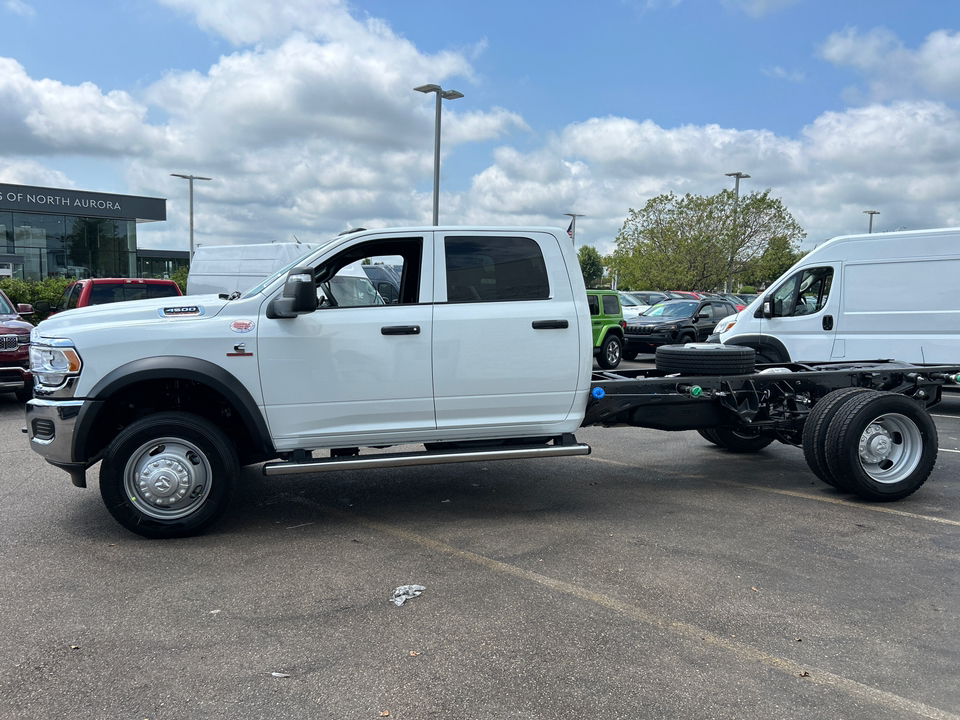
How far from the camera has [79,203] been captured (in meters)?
42.9

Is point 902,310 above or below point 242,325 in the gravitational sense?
above

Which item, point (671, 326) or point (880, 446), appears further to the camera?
point (671, 326)

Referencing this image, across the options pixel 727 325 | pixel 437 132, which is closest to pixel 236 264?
pixel 437 132

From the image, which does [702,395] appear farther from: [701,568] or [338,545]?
[338,545]

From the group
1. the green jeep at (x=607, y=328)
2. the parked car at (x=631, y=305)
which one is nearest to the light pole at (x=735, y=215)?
the parked car at (x=631, y=305)

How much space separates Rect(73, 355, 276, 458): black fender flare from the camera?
5.02 m

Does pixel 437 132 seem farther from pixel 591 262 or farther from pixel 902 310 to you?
pixel 591 262

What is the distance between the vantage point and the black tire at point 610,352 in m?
16.7

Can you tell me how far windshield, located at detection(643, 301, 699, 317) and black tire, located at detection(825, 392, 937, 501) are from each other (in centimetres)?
1238

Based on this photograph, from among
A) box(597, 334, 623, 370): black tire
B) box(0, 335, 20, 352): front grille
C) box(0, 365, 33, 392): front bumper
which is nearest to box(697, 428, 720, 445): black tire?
box(597, 334, 623, 370): black tire

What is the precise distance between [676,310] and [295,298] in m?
15.1

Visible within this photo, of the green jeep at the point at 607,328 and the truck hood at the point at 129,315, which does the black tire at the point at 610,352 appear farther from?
the truck hood at the point at 129,315

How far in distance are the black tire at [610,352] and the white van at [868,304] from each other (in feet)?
16.7

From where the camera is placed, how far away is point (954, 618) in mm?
3994
